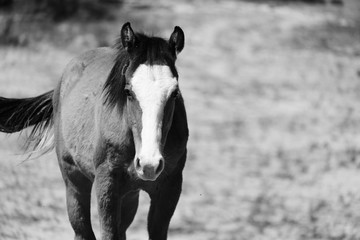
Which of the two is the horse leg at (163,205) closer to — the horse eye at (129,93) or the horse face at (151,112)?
the horse face at (151,112)

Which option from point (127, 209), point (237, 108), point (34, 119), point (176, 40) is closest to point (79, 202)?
point (127, 209)

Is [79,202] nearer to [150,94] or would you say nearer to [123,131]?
[123,131]

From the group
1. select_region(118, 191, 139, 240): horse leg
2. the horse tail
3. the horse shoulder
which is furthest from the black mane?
the horse tail

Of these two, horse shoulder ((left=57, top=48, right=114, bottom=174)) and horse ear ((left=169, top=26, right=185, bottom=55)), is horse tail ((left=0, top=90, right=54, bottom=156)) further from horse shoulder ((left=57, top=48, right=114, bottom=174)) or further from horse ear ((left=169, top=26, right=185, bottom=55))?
horse ear ((left=169, top=26, right=185, bottom=55))

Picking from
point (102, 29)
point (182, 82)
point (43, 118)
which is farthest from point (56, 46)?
point (43, 118)

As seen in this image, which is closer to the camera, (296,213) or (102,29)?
(296,213)

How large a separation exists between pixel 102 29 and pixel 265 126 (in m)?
4.02

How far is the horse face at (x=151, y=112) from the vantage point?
12.8 feet

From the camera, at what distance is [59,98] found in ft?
18.4

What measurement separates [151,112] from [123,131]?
438 millimetres

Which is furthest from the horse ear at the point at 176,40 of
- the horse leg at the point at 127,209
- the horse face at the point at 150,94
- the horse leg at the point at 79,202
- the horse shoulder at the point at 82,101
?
the horse leg at the point at 79,202

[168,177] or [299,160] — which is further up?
[168,177]

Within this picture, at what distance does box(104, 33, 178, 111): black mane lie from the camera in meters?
4.20

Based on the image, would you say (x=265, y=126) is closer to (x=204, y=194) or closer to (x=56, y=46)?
(x=204, y=194)
